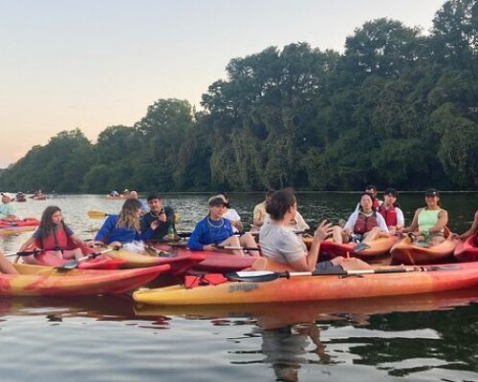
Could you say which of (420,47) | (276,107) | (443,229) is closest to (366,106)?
(420,47)

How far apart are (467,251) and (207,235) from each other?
383 centimetres

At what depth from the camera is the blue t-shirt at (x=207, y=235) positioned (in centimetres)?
847

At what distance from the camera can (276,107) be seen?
51.8m

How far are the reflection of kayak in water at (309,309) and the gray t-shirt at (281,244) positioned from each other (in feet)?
1.91

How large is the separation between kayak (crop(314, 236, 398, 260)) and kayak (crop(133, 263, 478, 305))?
170 cm

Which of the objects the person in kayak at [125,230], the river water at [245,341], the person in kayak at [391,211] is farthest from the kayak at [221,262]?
the person in kayak at [391,211]

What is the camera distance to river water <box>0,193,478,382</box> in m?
4.23

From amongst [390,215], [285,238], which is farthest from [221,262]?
[390,215]

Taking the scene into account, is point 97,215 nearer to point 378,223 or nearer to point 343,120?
point 378,223

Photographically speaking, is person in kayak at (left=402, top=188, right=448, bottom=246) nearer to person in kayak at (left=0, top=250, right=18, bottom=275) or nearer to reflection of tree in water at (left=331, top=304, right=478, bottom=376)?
reflection of tree in water at (left=331, top=304, right=478, bottom=376)

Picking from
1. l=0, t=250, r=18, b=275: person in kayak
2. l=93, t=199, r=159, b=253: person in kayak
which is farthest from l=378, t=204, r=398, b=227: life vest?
l=0, t=250, r=18, b=275: person in kayak

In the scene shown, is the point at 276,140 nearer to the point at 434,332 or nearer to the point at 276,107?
the point at 276,107

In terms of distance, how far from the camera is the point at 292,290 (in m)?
6.46

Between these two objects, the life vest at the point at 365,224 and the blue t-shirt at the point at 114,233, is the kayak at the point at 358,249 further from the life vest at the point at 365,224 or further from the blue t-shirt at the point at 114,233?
the blue t-shirt at the point at 114,233
